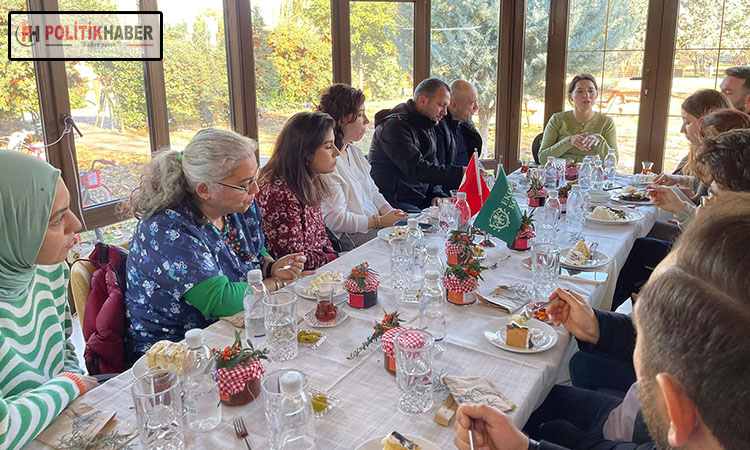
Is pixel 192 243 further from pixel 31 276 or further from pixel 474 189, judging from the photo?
pixel 474 189

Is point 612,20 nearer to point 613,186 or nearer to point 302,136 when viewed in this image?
point 613,186

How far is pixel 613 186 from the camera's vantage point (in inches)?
147

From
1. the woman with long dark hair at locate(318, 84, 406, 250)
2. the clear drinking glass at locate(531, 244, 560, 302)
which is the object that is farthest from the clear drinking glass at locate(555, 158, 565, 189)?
the clear drinking glass at locate(531, 244, 560, 302)

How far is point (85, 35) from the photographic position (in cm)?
333

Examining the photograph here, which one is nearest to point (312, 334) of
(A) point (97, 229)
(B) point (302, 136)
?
(B) point (302, 136)

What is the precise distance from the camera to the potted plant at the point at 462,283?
69.0 inches

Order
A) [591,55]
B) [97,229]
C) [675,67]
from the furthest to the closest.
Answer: [591,55], [675,67], [97,229]

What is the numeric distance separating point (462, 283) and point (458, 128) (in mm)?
3140

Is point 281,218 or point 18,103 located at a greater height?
point 18,103

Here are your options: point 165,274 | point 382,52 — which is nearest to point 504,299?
point 165,274

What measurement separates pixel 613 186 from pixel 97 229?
3.36 meters

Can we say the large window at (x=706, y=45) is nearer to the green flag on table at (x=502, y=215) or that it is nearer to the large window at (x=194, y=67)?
the green flag on table at (x=502, y=215)

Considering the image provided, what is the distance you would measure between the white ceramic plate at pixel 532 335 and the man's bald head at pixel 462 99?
318cm

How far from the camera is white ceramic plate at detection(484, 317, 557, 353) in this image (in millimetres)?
1457
